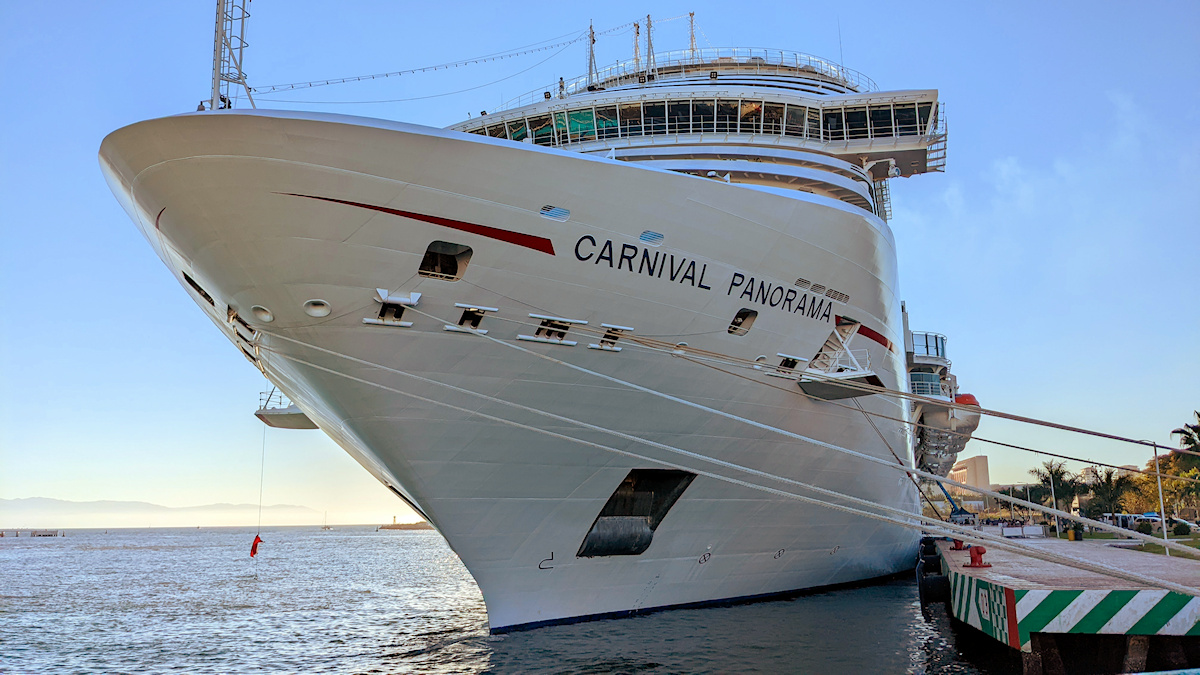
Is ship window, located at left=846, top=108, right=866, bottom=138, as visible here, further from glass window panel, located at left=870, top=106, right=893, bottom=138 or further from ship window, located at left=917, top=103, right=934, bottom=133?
ship window, located at left=917, top=103, right=934, bottom=133

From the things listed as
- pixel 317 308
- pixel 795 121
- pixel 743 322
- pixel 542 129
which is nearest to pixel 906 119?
pixel 795 121

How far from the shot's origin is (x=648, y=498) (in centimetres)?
1137

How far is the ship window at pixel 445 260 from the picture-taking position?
8359 millimetres

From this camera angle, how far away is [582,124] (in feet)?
48.0

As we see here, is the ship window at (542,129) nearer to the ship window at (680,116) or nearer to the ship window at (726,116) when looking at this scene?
the ship window at (680,116)

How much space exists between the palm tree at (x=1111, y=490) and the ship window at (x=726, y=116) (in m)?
37.7

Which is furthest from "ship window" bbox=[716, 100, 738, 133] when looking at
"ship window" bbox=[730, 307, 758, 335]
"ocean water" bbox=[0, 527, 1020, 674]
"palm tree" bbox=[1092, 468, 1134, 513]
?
"palm tree" bbox=[1092, 468, 1134, 513]

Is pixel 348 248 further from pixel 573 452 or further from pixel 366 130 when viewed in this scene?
pixel 573 452

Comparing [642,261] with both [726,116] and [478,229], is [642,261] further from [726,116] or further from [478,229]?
[726,116]

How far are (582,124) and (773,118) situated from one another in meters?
3.42

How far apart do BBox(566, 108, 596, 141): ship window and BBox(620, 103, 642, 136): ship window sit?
1.80 ft

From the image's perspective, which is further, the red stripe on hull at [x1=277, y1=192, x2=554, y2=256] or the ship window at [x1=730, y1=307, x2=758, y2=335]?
the ship window at [x1=730, y1=307, x2=758, y2=335]

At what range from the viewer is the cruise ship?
784 centimetres

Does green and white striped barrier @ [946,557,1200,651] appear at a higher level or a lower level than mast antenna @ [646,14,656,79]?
lower
